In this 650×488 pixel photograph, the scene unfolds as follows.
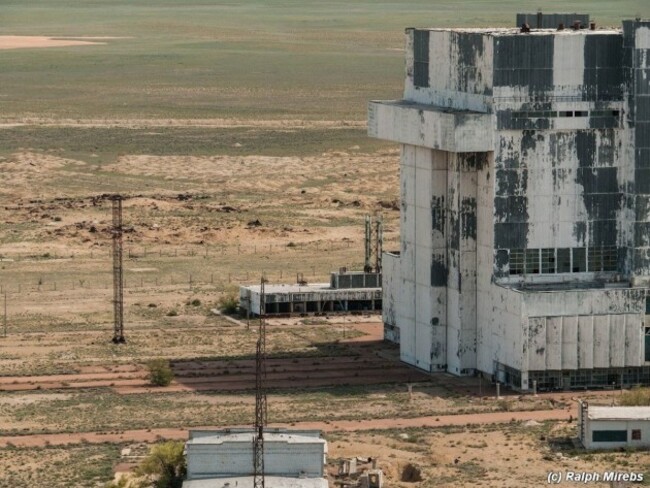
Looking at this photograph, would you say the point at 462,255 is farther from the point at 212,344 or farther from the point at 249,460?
the point at 249,460

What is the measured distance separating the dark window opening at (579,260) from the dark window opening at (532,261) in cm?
163

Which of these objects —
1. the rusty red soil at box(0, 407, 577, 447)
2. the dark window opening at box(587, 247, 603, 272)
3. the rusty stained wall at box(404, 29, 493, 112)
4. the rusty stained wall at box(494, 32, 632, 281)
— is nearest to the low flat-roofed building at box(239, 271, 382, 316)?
the rusty stained wall at box(404, 29, 493, 112)

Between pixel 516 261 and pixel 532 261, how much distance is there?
73 centimetres

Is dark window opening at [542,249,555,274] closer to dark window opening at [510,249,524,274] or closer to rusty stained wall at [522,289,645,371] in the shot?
dark window opening at [510,249,524,274]

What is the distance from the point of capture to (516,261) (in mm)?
99438

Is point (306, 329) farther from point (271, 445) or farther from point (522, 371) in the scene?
point (271, 445)

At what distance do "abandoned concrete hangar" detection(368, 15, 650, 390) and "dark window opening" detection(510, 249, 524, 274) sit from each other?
0.06m

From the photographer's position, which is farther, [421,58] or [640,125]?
[421,58]

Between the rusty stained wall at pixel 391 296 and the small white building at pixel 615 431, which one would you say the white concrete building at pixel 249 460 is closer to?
the small white building at pixel 615 431

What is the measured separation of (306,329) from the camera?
375ft

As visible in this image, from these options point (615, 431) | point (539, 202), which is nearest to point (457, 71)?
point (539, 202)

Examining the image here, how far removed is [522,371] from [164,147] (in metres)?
93.9

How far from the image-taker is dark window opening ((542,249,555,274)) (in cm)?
9975

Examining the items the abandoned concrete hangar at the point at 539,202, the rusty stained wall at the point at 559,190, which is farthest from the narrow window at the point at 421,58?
the rusty stained wall at the point at 559,190
